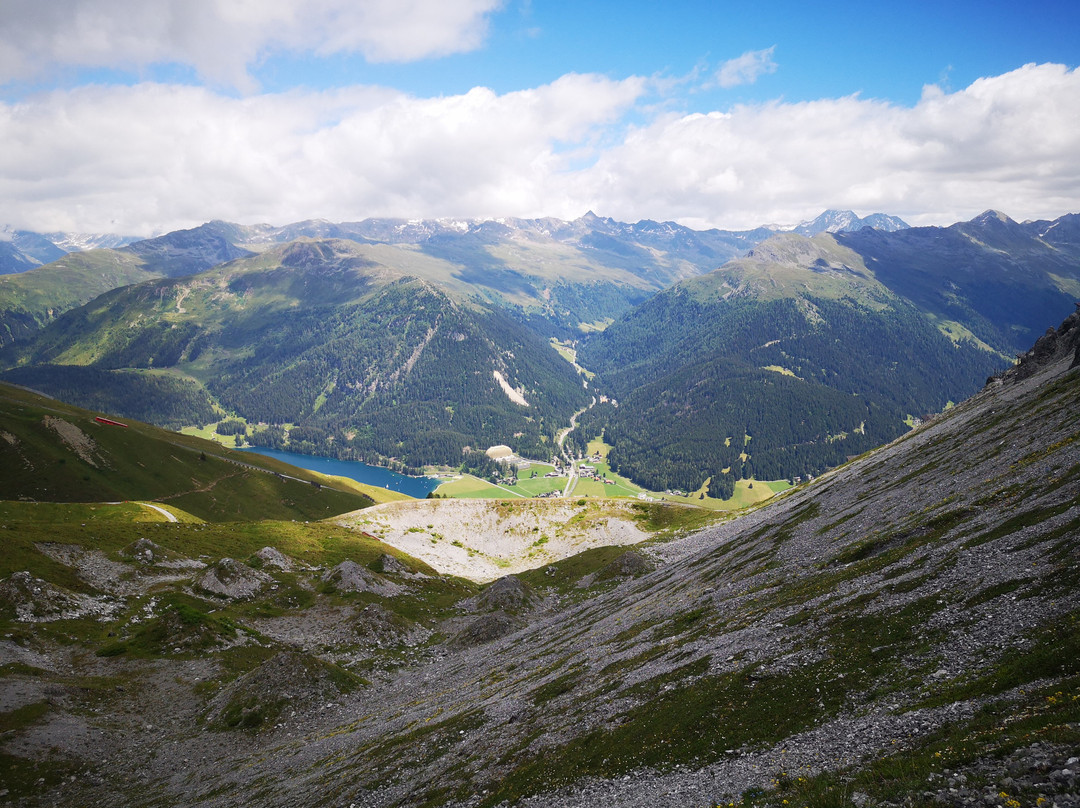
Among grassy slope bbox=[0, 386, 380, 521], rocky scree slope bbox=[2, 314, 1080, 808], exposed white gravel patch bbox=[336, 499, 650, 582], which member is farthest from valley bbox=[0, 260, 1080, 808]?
grassy slope bbox=[0, 386, 380, 521]

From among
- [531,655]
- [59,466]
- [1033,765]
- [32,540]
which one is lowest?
[531,655]

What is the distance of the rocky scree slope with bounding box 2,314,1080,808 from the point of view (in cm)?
2128

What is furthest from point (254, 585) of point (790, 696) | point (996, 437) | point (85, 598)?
point (996, 437)

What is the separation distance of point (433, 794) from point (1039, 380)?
112911 millimetres

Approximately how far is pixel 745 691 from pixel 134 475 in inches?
7271

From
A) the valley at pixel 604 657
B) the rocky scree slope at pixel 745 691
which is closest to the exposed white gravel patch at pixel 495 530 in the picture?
the valley at pixel 604 657

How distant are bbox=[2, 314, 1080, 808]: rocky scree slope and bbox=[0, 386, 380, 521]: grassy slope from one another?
104439 mm

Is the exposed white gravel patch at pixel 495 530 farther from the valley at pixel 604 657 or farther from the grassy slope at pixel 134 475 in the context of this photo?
the grassy slope at pixel 134 475

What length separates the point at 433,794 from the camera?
1337 inches

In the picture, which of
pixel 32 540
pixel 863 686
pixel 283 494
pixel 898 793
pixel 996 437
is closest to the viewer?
pixel 898 793

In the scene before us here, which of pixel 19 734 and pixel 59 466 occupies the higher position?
pixel 59 466

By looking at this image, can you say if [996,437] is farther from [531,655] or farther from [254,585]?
[254,585]

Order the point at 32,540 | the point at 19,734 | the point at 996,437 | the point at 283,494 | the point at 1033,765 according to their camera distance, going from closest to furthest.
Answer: the point at 1033,765 → the point at 19,734 → the point at 996,437 → the point at 32,540 → the point at 283,494

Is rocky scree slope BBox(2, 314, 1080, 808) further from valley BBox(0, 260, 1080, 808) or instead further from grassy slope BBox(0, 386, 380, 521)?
grassy slope BBox(0, 386, 380, 521)
